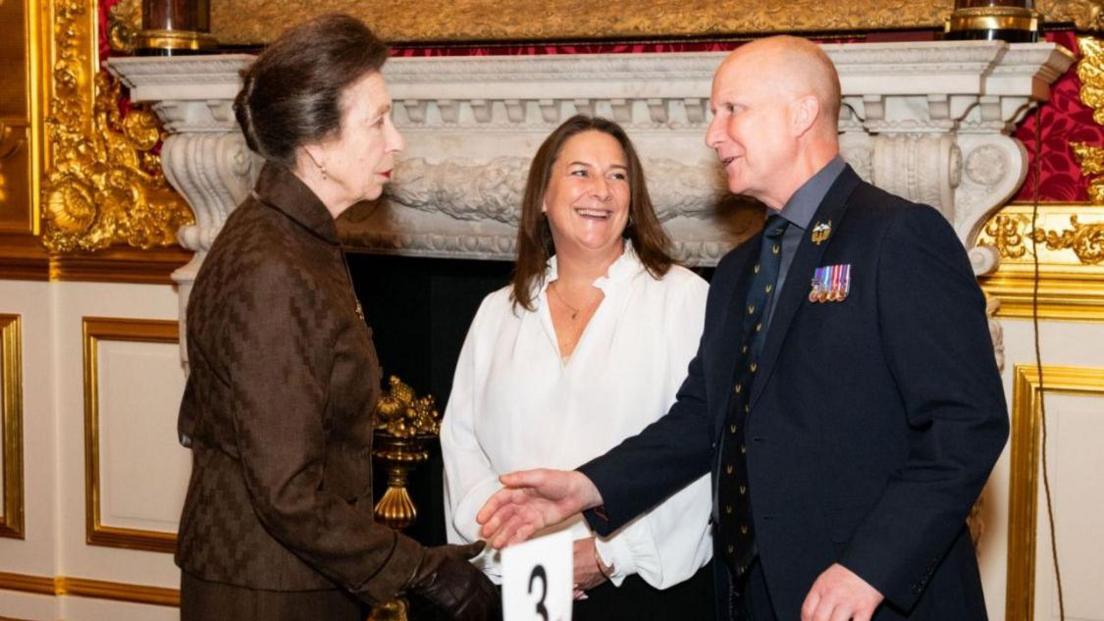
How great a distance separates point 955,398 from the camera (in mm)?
2119

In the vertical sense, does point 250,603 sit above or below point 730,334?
below

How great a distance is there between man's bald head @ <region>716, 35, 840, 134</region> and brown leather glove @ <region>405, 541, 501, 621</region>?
0.92 meters

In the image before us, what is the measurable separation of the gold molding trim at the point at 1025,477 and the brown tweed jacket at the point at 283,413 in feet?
5.68

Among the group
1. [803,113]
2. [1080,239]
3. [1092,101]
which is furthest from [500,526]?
[1092,101]

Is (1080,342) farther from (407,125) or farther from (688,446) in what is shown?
(407,125)

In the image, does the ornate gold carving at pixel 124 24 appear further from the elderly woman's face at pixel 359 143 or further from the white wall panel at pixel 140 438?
the elderly woman's face at pixel 359 143

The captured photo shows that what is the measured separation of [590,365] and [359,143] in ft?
2.49

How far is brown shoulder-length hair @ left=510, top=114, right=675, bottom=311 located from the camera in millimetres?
3035

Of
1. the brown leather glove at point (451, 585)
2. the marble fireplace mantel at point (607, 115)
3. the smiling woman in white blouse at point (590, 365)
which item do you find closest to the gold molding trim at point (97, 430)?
the marble fireplace mantel at point (607, 115)

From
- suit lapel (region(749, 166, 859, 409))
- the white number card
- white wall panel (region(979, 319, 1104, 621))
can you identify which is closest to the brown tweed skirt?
the white number card

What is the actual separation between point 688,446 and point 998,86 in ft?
3.63

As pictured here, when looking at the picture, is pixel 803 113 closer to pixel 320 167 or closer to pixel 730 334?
pixel 730 334

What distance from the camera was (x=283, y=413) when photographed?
84.6 inches

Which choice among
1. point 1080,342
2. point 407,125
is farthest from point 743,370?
point 407,125
